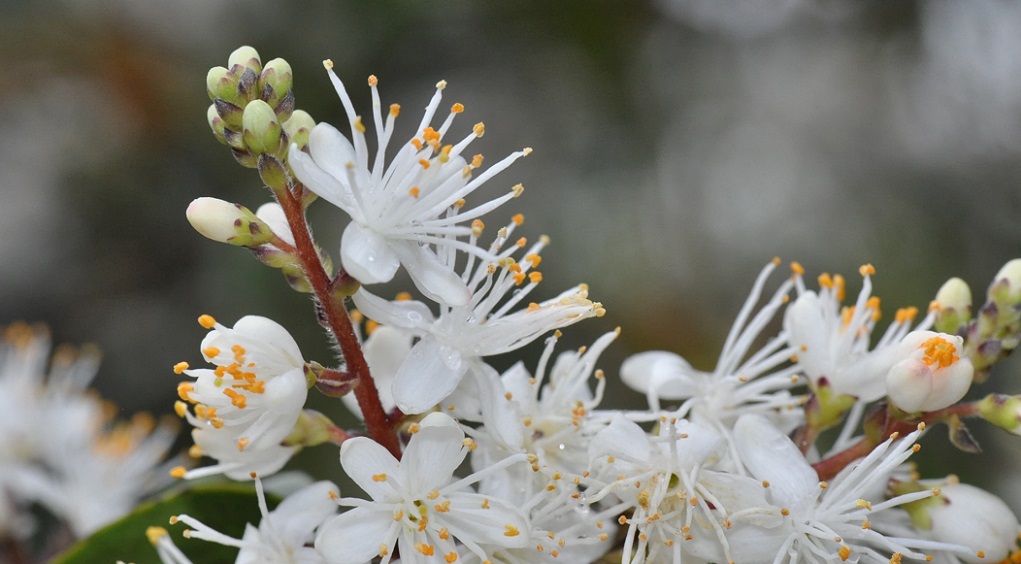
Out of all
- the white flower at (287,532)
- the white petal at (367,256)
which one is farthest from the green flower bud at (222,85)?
the white flower at (287,532)

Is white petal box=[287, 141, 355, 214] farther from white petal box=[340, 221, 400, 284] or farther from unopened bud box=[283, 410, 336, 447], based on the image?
unopened bud box=[283, 410, 336, 447]

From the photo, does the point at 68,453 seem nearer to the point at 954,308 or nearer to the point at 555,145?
the point at 954,308

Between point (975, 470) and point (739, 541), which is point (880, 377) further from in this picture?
point (975, 470)

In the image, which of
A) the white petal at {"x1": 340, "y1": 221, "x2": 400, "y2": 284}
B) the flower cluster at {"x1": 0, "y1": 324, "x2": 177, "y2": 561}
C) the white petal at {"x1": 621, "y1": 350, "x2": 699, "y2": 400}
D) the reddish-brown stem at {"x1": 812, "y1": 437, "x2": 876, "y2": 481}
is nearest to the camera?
the white petal at {"x1": 340, "y1": 221, "x2": 400, "y2": 284}

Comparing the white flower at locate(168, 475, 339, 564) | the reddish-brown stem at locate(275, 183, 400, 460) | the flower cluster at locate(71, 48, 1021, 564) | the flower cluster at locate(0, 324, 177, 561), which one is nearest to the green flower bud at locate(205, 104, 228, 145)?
the flower cluster at locate(71, 48, 1021, 564)

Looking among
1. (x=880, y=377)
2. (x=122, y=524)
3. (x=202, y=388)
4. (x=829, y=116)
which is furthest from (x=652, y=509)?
(x=829, y=116)

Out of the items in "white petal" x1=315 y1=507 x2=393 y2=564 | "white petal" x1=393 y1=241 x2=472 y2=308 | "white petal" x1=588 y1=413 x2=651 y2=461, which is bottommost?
"white petal" x1=315 y1=507 x2=393 y2=564

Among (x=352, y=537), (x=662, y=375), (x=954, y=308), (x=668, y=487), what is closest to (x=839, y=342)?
(x=954, y=308)
